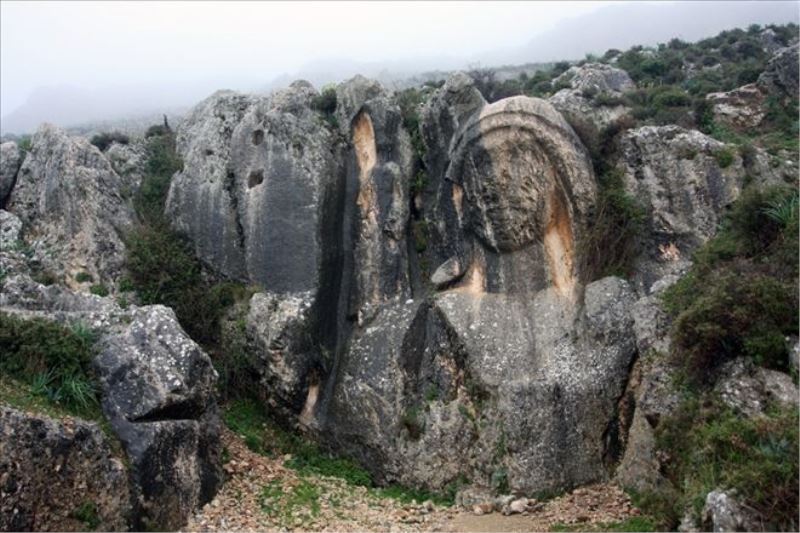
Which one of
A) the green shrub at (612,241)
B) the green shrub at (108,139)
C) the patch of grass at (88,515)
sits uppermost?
the green shrub at (108,139)

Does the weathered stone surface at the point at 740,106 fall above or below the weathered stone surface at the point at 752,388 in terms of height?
above

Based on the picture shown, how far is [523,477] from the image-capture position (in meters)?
16.7

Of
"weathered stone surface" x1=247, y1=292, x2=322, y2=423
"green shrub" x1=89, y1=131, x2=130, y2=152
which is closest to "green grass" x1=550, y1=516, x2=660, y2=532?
"weathered stone surface" x1=247, y1=292, x2=322, y2=423

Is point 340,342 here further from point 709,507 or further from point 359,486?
point 709,507

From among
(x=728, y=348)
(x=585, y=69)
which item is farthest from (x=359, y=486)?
(x=585, y=69)

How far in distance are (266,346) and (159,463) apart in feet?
16.9

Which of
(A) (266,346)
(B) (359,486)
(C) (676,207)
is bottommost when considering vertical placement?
(B) (359,486)

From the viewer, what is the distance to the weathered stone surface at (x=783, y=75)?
83.6 ft

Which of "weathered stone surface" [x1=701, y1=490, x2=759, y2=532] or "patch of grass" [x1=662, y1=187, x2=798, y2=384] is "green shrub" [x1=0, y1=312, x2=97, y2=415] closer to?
"weathered stone surface" [x1=701, y1=490, x2=759, y2=532]

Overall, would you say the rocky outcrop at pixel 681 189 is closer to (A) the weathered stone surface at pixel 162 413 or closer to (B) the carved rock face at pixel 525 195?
(B) the carved rock face at pixel 525 195

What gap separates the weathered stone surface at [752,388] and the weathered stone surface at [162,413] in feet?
32.2

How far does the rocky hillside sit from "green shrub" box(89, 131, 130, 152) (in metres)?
1.72

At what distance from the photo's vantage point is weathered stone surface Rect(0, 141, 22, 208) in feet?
74.7

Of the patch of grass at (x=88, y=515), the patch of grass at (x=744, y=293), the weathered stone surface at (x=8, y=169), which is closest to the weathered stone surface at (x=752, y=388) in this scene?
the patch of grass at (x=744, y=293)
